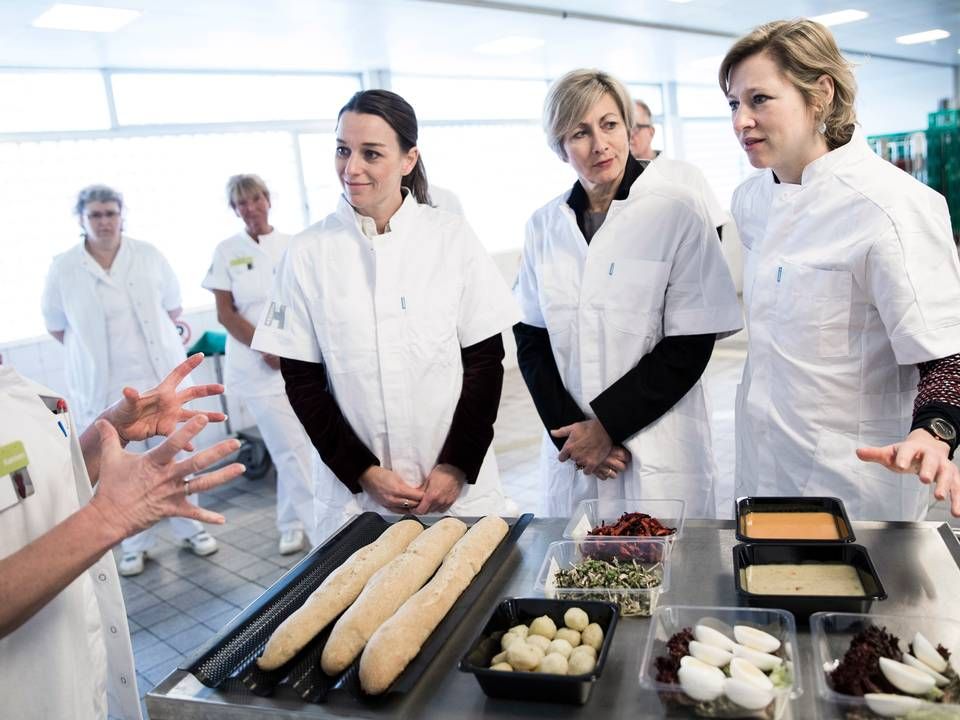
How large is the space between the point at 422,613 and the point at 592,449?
87 centimetres

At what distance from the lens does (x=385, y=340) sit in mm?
1890

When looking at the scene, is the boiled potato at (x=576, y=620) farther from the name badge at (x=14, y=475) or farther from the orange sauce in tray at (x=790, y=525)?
the name badge at (x=14, y=475)

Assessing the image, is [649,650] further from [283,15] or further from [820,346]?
[283,15]

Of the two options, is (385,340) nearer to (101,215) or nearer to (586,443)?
(586,443)

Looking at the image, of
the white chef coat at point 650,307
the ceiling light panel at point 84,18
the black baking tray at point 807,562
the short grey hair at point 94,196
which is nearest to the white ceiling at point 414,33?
the ceiling light panel at point 84,18

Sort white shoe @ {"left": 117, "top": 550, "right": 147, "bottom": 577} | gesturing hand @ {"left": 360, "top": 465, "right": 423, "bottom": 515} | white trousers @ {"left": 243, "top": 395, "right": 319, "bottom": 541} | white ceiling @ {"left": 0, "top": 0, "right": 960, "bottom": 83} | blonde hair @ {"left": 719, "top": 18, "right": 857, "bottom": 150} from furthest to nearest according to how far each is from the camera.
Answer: white ceiling @ {"left": 0, "top": 0, "right": 960, "bottom": 83} → white trousers @ {"left": 243, "top": 395, "right": 319, "bottom": 541} → white shoe @ {"left": 117, "top": 550, "right": 147, "bottom": 577} → gesturing hand @ {"left": 360, "top": 465, "right": 423, "bottom": 515} → blonde hair @ {"left": 719, "top": 18, "right": 857, "bottom": 150}

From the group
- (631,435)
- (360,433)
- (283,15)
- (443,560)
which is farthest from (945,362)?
(283,15)

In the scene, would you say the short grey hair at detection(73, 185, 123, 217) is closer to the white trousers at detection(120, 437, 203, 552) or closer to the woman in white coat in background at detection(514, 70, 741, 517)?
the white trousers at detection(120, 437, 203, 552)

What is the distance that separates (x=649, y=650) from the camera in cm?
105

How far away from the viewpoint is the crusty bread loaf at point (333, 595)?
1157 mm

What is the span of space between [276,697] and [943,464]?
102 cm

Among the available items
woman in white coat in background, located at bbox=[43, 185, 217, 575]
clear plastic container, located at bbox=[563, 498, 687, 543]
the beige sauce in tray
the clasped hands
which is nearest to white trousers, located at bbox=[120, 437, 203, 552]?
woman in white coat in background, located at bbox=[43, 185, 217, 575]

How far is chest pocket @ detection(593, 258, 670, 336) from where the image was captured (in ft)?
6.47

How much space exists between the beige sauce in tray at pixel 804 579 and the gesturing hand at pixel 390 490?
0.84m
